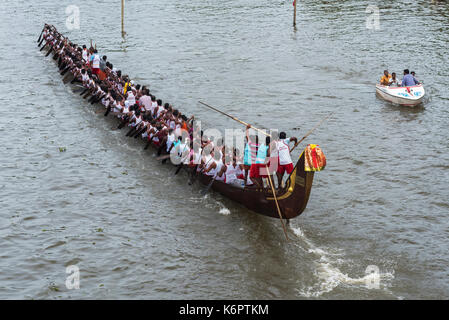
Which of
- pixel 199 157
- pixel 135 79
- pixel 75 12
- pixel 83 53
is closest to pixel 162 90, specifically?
pixel 135 79

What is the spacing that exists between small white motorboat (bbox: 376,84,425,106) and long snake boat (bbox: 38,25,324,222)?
1204 centimetres

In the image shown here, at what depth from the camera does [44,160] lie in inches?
846

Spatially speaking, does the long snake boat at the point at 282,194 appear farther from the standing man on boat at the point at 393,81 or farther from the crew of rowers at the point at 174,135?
Answer: the standing man on boat at the point at 393,81

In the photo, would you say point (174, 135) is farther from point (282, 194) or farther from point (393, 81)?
point (393, 81)

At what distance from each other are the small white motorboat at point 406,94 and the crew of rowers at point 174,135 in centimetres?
760

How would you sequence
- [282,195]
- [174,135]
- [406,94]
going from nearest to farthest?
[282,195] < [174,135] < [406,94]

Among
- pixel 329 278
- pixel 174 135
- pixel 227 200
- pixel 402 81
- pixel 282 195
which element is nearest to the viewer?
pixel 329 278

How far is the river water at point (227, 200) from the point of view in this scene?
14352mm

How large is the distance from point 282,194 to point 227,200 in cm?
306

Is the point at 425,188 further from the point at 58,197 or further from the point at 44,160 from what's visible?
the point at 44,160

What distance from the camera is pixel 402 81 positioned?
86.1 ft

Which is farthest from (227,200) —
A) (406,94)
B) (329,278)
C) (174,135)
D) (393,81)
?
(393,81)

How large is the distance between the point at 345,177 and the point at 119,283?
923 cm

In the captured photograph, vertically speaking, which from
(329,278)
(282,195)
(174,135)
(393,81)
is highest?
(393,81)
